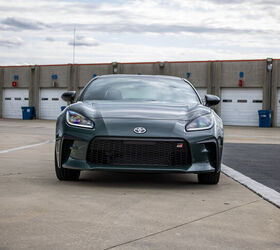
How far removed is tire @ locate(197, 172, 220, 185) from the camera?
6562 millimetres

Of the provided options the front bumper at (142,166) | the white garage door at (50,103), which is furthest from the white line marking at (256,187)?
the white garage door at (50,103)

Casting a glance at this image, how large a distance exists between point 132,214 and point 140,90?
2927 mm

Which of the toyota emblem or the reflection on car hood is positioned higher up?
the reflection on car hood

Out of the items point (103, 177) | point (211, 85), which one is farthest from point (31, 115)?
point (103, 177)

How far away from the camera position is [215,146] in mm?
6312

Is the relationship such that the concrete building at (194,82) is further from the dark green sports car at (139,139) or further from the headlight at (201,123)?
the dark green sports car at (139,139)

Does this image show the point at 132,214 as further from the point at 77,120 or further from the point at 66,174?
the point at 66,174

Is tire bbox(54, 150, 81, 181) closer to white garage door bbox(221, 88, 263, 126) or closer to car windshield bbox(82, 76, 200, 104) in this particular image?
car windshield bbox(82, 76, 200, 104)

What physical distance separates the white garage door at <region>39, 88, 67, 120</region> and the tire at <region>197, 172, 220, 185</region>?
35.7 m

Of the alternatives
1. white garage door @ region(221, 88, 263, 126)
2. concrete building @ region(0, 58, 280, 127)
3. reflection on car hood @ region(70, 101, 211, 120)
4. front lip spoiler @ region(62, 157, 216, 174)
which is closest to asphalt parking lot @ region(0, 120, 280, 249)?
front lip spoiler @ region(62, 157, 216, 174)

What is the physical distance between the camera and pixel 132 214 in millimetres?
4727

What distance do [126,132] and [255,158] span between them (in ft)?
17.9

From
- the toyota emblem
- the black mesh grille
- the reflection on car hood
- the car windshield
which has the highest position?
the car windshield

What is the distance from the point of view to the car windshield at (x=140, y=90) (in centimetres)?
721
